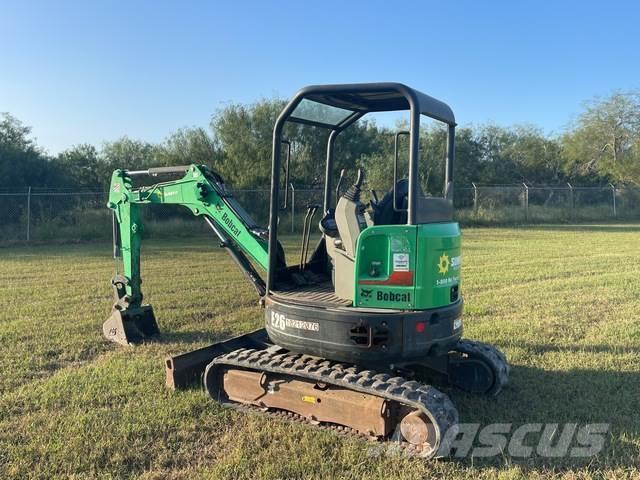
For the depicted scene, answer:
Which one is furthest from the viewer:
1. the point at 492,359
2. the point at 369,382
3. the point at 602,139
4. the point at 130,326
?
the point at 602,139

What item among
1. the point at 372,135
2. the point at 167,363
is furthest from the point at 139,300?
the point at 372,135

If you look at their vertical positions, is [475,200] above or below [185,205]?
above

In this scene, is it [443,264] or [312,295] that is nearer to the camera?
[443,264]

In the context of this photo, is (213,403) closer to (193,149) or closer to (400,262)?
(400,262)

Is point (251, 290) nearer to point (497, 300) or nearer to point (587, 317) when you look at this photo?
point (497, 300)

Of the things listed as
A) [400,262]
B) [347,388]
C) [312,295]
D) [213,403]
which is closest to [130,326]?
[213,403]

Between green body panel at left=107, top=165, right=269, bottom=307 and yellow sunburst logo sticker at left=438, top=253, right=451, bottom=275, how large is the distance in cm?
184

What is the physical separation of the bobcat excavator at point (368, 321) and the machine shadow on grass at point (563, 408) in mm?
275

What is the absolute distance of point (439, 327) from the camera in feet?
14.5

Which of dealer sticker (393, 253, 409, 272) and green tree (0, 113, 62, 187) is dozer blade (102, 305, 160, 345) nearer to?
dealer sticker (393, 253, 409, 272)

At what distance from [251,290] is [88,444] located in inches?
243

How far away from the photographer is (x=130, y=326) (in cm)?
697

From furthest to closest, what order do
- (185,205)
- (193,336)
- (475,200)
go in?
1. (475,200)
2. (193,336)
3. (185,205)

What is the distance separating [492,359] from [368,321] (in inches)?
64.4
